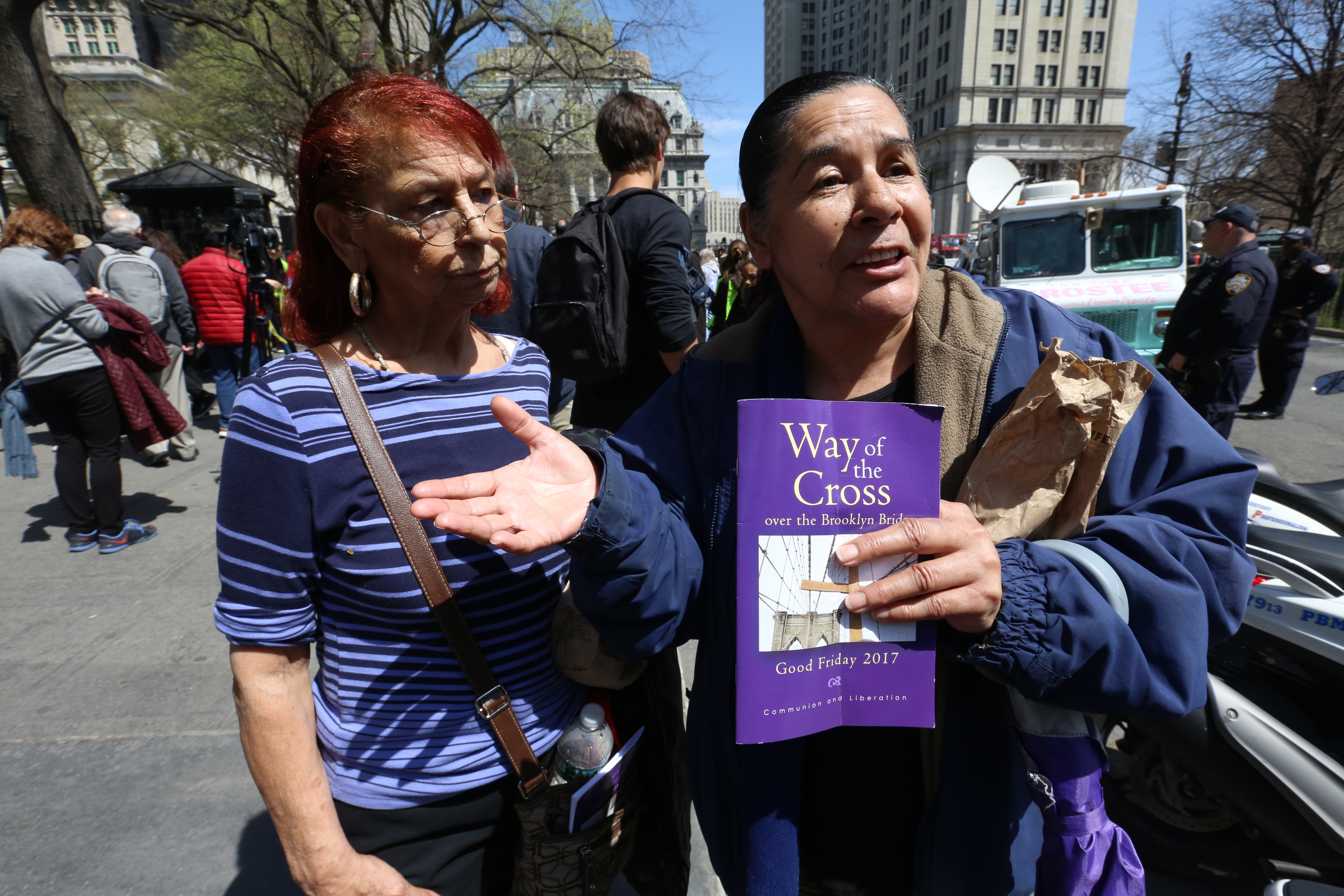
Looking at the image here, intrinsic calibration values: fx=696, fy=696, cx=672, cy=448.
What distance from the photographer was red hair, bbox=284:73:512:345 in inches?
51.3

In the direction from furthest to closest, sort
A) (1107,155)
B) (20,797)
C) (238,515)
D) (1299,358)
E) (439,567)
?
(1107,155), (1299,358), (20,797), (439,567), (238,515)

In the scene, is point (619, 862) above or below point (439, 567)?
below

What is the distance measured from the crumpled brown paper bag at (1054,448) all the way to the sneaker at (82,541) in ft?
19.0

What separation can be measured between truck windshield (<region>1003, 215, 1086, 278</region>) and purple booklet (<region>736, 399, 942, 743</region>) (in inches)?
330

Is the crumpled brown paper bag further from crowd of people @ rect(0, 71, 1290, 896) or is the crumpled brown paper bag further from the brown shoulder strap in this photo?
the brown shoulder strap

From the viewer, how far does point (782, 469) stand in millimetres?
950

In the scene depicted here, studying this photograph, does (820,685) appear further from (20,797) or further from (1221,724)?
(20,797)

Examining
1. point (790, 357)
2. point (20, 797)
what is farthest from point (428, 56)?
point (790, 357)

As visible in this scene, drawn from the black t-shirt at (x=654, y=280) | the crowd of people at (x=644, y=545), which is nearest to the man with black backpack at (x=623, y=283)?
the black t-shirt at (x=654, y=280)

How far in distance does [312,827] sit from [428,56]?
1441 centimetres

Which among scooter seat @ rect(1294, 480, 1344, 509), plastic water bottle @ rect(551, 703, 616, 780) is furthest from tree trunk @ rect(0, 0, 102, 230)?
scooter seat @ rect(1294, 480, 1344, 509)

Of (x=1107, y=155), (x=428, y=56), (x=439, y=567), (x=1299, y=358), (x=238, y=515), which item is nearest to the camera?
(x=238, y=515)

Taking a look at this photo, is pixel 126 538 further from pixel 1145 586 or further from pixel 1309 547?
pixel 1309 547

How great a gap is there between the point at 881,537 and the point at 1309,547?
6.55 ft
